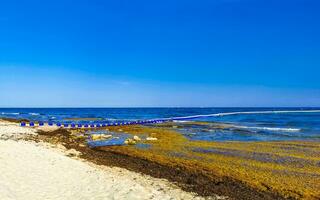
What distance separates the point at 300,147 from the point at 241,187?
1279 cm

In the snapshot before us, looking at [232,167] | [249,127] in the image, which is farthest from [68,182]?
[249,127]

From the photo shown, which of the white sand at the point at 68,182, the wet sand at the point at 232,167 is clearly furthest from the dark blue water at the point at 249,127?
the white sand at the point at 68,182

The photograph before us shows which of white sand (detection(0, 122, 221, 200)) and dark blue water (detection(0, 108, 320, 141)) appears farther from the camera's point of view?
dark blue water (detection(0, 108, 320, 141))

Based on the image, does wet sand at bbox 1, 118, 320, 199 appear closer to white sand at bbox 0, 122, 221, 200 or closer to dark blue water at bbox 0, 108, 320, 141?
white sand at bbox 0, 122, 221, 200

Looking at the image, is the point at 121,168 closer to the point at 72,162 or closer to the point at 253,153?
the point at 72,162

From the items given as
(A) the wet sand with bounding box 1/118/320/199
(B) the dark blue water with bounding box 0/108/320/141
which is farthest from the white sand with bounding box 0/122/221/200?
(B) the dark blue water with bounding box 0/108/320/141

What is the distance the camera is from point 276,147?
2239cm

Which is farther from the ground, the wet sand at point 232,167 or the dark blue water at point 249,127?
the dark blue water at point 249,127

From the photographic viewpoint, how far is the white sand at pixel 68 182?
9467mm

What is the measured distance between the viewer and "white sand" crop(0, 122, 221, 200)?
373 inches

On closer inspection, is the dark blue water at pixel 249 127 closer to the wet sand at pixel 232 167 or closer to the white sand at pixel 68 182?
the wet sand at pixel 232 167

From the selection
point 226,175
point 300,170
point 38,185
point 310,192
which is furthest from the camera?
point 300,170

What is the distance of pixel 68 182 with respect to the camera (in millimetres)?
10805

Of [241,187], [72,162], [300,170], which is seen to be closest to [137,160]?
[72,162]
